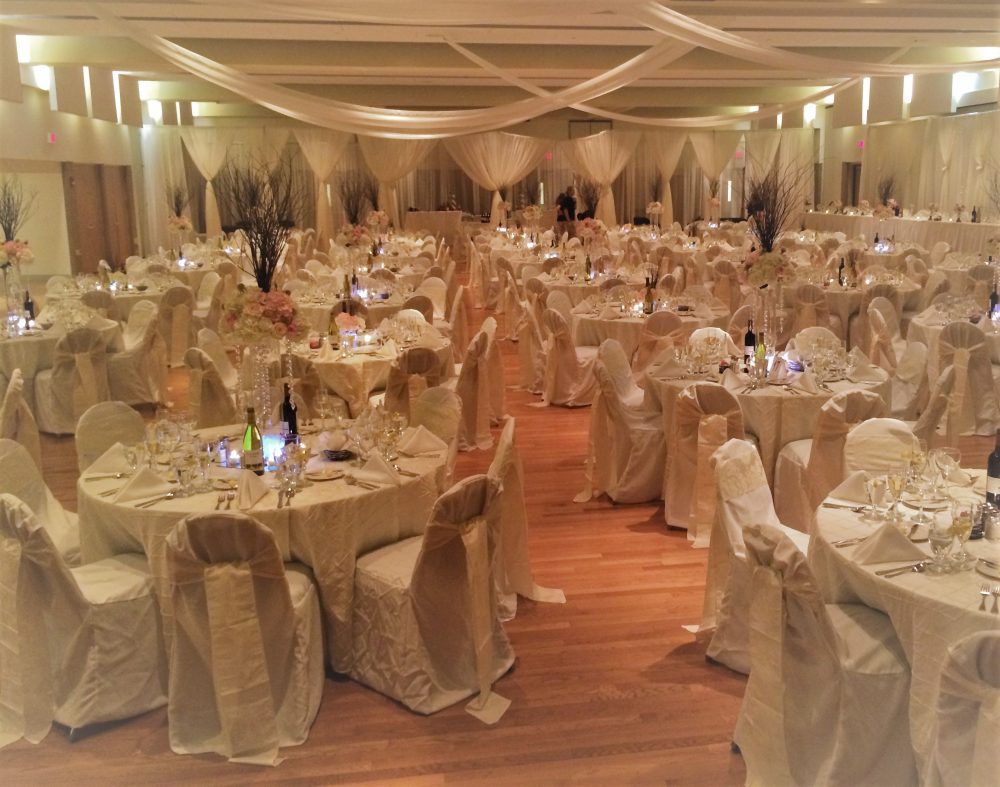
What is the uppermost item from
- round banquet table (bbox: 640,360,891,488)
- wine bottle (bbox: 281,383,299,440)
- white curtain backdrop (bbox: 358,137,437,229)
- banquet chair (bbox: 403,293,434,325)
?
white curtain backdrop (bbox: 358,137,437,229)

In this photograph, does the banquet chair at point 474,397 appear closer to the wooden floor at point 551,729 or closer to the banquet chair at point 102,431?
the wooden floor at point 551,729

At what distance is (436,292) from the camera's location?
959 cm

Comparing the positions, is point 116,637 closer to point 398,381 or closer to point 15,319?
point 398,381

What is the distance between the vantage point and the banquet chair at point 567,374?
821 cm

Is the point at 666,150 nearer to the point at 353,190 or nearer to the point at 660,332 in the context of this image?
the point at 353,190

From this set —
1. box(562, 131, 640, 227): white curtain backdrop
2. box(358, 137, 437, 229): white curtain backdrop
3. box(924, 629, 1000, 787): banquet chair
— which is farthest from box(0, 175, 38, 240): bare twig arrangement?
box(562, 131, 640, 227): white curtain backdrop

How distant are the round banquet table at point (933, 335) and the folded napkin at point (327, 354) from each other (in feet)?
13.7

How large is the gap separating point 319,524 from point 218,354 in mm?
3420

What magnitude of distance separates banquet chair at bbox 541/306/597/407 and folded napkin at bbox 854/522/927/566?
5157mm

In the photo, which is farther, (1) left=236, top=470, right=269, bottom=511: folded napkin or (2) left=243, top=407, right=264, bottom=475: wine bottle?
(2) left=243, top=407, right=264, bottom=475: wine bottle

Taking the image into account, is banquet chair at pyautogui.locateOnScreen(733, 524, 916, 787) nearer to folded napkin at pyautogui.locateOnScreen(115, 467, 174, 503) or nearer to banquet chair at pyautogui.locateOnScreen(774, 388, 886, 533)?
banquet chair at pyautogui.locateOnScreen(774, 388, 886, 533)

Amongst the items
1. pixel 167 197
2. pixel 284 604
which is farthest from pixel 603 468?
pixel 167 197

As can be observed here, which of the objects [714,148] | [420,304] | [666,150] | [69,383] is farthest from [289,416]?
[714,148]

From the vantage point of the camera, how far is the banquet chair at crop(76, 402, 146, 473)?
4.49 m
